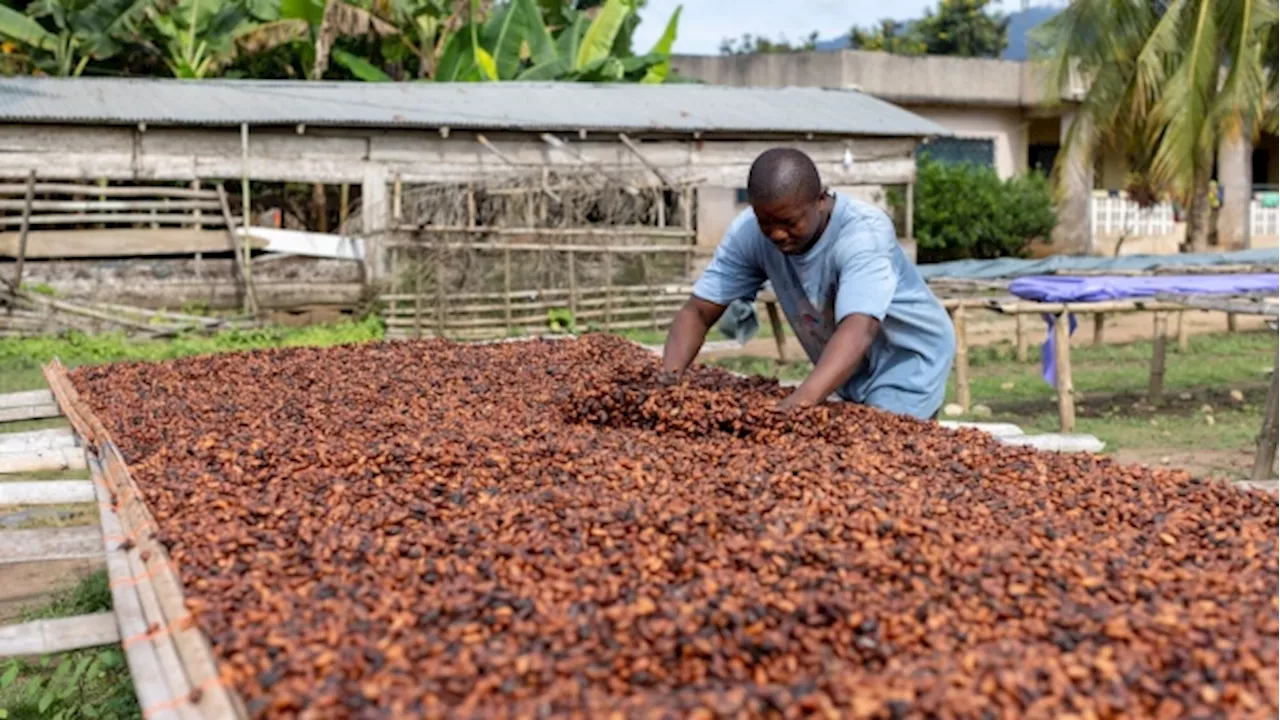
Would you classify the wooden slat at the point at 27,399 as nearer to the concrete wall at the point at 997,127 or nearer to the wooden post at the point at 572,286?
the wooden post at the point at 572,286

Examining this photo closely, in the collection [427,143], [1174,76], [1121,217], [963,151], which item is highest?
[1174,76]

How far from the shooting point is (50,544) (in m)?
3.59

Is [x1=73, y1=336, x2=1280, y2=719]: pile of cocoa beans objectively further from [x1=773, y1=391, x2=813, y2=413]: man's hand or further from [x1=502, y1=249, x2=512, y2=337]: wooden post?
[x1=502, y1=249, x2=512, y2=337]: wooden post

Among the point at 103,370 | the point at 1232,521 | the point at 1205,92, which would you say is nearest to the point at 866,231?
the point at 1232,521

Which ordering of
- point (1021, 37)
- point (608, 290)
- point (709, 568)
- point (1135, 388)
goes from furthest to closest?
point (1021, 37), point (608, 290), point (1135, 388), point (709, 568)

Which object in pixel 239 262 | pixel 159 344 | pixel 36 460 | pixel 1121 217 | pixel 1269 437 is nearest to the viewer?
pixel 36 460

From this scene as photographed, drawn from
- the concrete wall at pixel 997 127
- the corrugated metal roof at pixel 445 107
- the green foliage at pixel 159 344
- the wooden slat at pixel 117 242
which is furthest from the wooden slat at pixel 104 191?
the concrete wall at pixel 997 127

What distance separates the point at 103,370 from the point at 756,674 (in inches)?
186

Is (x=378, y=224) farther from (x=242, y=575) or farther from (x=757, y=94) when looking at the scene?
(x=242, y=575)

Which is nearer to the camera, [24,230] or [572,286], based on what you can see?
[24,230]

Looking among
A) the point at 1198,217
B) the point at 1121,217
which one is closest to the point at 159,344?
the point at 1198,217

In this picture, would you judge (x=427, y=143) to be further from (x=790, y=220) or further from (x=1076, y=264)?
(x=790, y=220)

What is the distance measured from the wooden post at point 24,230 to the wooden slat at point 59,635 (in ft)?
34.7

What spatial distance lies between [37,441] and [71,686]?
1452 mm
